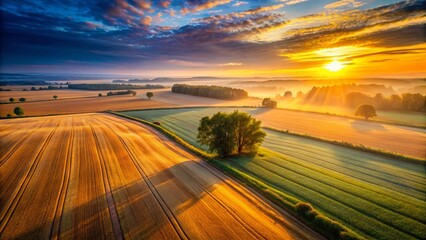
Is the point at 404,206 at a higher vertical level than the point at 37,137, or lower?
higher

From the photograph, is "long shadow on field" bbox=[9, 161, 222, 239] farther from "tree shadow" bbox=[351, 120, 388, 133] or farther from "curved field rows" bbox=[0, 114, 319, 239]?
"tree shadow" bbox=[351, 120, 388, 133]

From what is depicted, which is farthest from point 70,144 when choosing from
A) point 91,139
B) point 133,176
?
point 133,176

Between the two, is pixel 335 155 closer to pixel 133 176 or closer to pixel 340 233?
pixel 340 233

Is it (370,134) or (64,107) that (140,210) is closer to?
(370,134)

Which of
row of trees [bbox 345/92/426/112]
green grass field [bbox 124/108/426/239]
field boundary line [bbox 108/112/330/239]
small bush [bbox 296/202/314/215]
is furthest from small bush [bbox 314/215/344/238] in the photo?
row of trees [bbox 345/92/426/112]

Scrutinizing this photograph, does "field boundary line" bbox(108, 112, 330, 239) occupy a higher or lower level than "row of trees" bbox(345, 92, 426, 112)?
lower

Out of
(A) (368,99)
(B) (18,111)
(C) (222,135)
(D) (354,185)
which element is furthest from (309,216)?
(A) (368,99)
